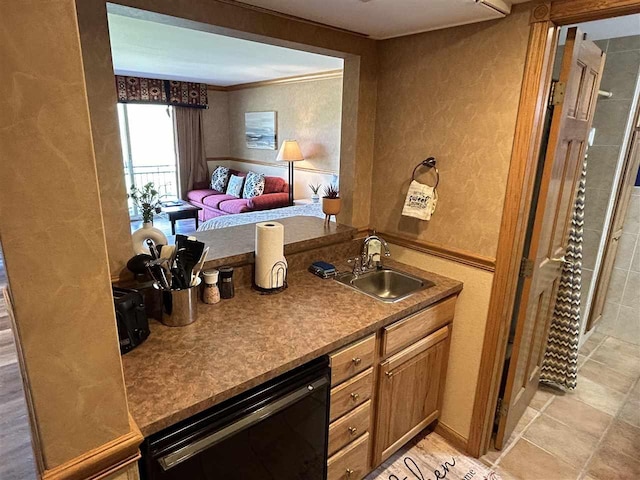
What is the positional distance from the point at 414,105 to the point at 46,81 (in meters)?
1.71

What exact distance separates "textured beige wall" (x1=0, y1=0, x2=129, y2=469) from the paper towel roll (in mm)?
965

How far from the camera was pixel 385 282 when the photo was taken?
2.16 m

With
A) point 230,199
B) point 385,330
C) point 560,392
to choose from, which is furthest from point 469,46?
point 230,199

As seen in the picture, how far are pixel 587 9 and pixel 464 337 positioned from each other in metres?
1.47

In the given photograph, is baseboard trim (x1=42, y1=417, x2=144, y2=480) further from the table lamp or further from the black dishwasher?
the table lamp

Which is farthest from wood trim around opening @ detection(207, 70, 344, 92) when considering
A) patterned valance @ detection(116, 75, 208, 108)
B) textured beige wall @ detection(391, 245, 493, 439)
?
textured beige wall @ detection(391, 245, 493, 439)

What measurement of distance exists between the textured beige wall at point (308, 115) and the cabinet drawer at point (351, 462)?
12.0ft

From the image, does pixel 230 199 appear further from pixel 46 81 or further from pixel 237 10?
pixel 46 81

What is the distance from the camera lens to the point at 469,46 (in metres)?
1.73

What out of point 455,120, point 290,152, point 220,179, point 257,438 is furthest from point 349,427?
point 220,179

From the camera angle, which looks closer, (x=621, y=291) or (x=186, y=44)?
(x=621, y=291)

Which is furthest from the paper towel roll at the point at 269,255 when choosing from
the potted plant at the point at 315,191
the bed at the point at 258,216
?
the potted plant at the point at 315,191

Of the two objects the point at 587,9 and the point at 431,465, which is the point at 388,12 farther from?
the point at 431,465

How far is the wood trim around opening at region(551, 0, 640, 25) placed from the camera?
1337 mm
